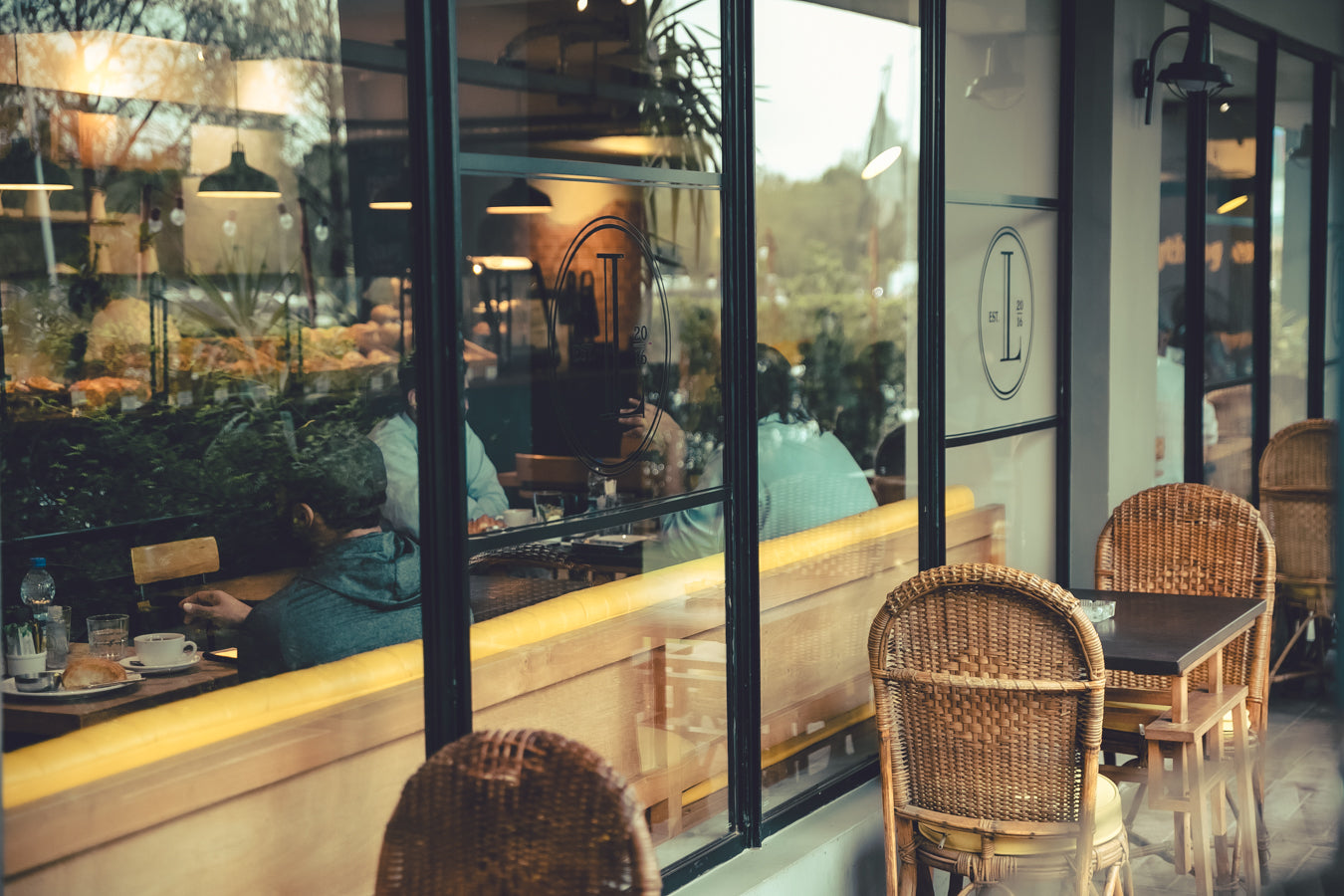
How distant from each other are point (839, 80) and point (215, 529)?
11.3 feet

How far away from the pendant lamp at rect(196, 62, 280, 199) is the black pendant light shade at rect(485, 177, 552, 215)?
360cm

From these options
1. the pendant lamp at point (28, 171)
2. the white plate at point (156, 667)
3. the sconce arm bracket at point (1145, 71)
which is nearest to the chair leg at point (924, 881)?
the white plate at point (156, 667)

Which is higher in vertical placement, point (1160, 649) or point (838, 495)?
point (838, 495)

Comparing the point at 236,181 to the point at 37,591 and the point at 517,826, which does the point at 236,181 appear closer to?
the point at 37,591

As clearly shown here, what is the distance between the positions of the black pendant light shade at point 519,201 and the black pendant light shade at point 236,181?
3.63m

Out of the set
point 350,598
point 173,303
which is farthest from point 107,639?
point 173,303

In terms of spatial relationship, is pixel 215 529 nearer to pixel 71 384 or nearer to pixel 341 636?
pixel 71 384

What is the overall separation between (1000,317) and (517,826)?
312cm

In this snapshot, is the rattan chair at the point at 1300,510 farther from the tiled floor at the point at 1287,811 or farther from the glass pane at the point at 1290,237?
the glass pane at the point at 1290,237

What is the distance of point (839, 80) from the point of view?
11.5ft

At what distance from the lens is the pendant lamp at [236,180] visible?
5.65m

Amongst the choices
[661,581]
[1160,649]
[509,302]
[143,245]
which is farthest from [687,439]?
[143,245]

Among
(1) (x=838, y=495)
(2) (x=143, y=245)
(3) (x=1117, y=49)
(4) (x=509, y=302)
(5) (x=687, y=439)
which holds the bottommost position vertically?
(1) (x=838, y=495)

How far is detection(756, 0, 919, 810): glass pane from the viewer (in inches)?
126
